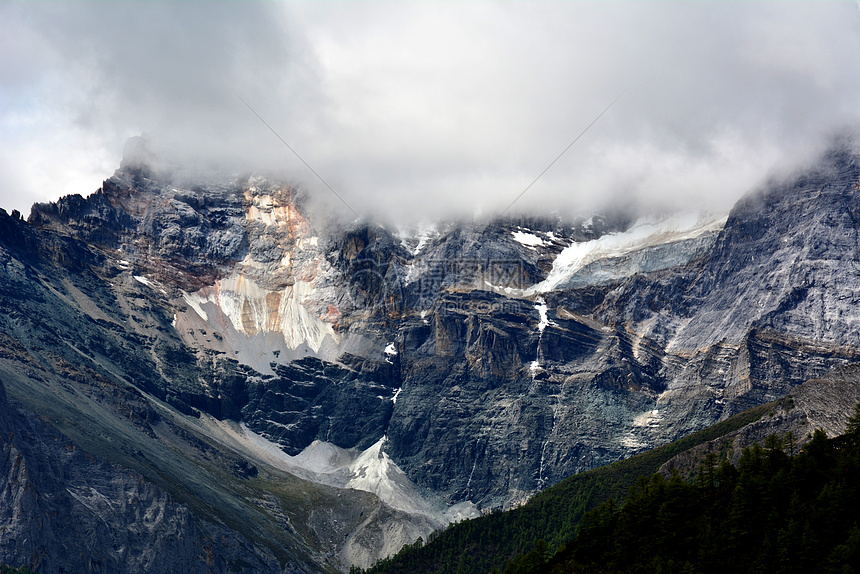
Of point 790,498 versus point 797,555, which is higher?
point 790,498

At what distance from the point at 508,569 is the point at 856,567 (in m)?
55.1

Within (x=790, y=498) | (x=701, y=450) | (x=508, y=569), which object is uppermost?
(x=701, y=450)

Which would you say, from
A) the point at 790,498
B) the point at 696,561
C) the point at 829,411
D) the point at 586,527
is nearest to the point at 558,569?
the point at 586,527

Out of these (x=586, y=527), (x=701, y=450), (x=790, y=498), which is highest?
(x=701, y=450)

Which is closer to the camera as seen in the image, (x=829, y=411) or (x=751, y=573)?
(x=751, y=573)

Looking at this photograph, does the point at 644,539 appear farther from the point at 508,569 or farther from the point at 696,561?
the point at 508,569

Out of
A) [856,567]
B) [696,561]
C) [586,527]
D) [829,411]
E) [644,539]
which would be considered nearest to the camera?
[856,567]

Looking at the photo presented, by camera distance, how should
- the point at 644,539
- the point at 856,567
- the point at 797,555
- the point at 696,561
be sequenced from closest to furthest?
1. the point at 856,567
2. the point at 797,555
3. the point at 696,561
4. the point at 644,539

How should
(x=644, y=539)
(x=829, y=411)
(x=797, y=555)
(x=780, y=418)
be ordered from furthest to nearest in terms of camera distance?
(x=780, y=418), (x=829, y=411), (x=644, y=539), (x=797, y=555)

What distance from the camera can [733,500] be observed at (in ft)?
405

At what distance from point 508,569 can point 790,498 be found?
4228cm

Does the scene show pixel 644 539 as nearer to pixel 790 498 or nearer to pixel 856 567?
pixel 790 498

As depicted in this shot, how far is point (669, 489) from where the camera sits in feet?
436

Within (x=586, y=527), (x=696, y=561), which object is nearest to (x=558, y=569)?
(x=586, y=527)
